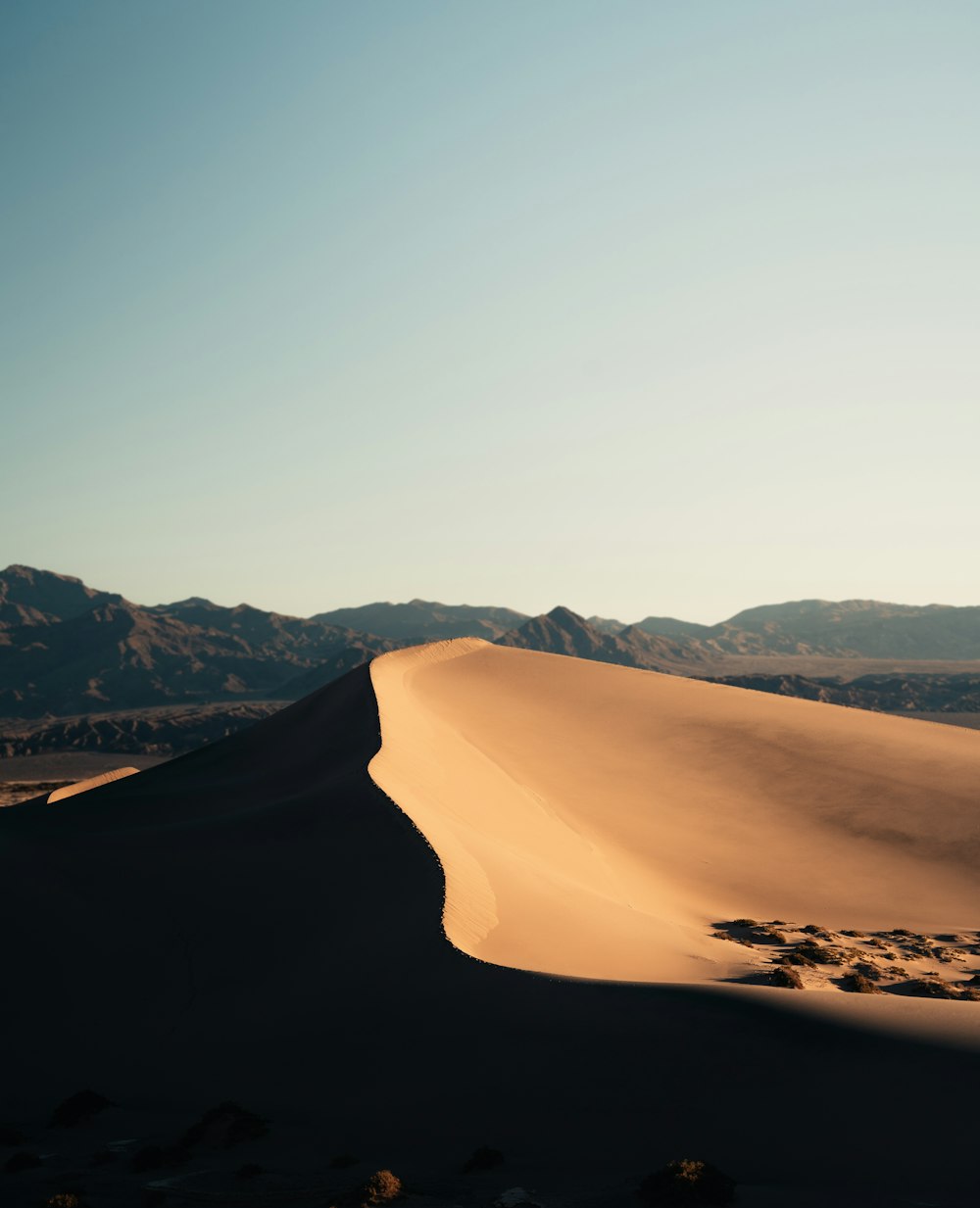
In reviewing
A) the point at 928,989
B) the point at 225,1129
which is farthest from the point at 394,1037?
the point at 928,989

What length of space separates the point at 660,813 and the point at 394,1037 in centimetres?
2097

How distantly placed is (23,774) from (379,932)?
107024 mm

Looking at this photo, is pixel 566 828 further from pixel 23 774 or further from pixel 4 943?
pixel 23 774

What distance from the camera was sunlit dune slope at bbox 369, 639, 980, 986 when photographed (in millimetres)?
18391

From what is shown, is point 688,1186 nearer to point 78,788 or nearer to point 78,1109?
point 78,1109

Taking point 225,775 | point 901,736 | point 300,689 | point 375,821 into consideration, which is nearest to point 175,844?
point 375,821

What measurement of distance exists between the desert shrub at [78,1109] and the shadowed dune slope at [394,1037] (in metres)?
0.40

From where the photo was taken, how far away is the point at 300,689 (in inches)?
7697

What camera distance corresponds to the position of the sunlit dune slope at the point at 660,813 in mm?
18391

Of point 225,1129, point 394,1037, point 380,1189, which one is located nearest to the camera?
point 380,1189

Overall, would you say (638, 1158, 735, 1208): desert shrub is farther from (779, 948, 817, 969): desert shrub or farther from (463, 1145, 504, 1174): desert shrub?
(779, 948, 817, 969): desert shrub

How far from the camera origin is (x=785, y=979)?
1611 cm

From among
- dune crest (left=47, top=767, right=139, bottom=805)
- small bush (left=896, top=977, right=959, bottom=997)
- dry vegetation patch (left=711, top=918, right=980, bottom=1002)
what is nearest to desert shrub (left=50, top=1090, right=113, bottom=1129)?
dry vegetation patch (left=711, top=918, right=980, bottom=1002)

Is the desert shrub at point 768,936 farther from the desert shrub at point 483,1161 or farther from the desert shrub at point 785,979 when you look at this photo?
the desert shrub at point 483,1161
